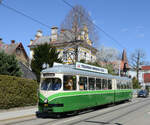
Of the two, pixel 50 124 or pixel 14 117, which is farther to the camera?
pixel 14 117

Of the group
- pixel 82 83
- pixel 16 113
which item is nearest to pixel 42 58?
pixel 16 113

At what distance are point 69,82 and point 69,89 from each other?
0.42 metres

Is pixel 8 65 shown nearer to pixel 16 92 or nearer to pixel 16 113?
pixel 16 92

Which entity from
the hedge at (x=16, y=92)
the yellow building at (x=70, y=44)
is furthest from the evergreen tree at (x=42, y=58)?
the hedge at (x=16, y=92)

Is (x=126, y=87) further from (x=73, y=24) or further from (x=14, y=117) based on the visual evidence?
(x=14, y=117)

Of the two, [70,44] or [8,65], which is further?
[70,44]

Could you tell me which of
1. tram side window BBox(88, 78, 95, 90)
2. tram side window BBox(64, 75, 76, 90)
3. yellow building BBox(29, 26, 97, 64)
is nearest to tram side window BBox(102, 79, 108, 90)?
tram side window BBox(88, 78, 95, 90)

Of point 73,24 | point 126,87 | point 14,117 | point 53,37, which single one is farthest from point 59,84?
point 53,37

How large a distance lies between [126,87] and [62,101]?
13284mm

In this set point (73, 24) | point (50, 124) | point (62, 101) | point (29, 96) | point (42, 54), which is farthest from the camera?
point (42, 54)

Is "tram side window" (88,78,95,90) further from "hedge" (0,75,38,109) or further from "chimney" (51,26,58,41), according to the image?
"chimney" (51,26,58,41)

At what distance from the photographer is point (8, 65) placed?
16.5 m

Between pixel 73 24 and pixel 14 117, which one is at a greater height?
pixel 73 24

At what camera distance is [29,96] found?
16.7 metres
